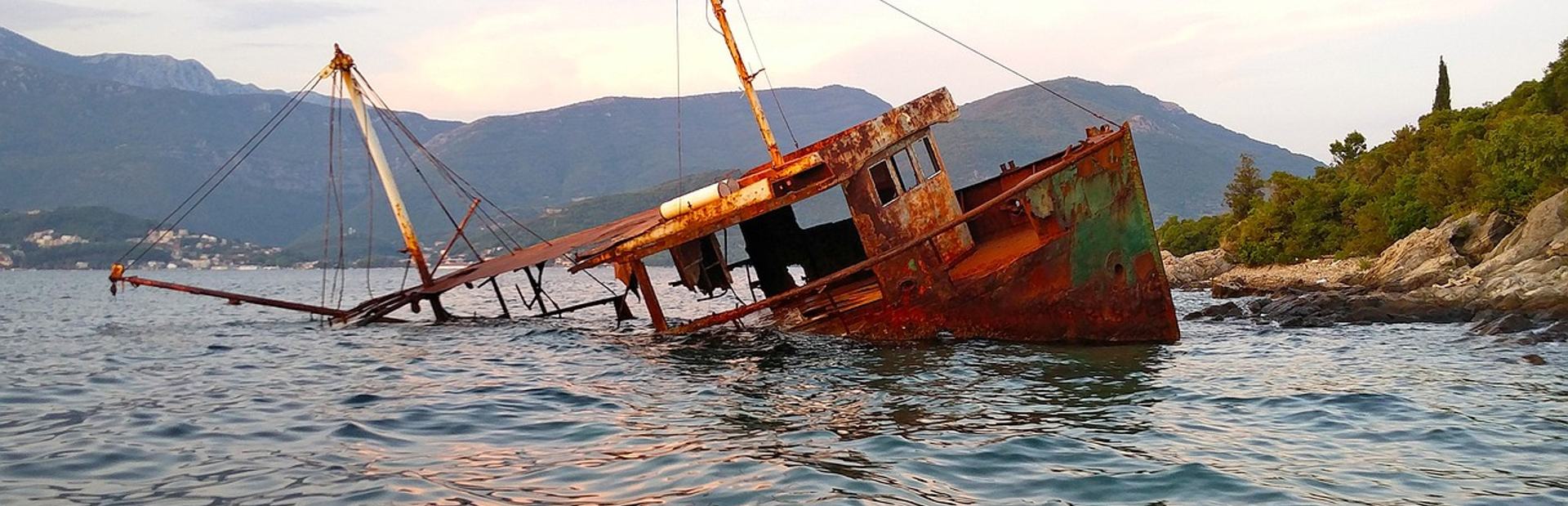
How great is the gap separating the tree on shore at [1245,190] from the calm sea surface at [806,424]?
3542 cm

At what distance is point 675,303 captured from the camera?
147ft

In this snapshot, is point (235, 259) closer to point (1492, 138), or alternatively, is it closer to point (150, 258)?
point (150, 258)

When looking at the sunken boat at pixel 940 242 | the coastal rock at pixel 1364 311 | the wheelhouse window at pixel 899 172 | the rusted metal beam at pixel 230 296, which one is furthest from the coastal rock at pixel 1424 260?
the rusted metal beam at pixel 230 296

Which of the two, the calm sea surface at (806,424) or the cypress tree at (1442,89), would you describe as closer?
the calm sea surface at (806,424)

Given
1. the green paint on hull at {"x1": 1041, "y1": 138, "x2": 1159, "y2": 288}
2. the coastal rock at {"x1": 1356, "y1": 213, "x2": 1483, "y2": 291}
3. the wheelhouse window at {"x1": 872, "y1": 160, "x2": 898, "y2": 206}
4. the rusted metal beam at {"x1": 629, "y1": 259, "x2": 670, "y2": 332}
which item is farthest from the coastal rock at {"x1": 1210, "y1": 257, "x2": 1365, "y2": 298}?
the rusted metal beam at {"x1": 629, "y1": 259, "x2": 670, "y2": 332}

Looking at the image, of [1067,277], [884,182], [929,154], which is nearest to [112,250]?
[929,154]

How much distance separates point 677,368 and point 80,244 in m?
179

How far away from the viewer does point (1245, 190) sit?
178 ft

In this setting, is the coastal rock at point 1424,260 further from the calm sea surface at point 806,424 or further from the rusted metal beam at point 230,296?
the rusted metal beam at point 230,296

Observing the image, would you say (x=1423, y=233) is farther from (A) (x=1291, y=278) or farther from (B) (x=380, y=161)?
(B) (x=380, y=161)

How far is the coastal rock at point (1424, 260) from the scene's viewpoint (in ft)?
87.8

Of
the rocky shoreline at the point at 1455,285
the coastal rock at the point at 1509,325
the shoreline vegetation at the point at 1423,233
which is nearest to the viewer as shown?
the coastal rock at the point at 1509,325

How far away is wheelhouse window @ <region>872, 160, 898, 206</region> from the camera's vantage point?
57.9 feet

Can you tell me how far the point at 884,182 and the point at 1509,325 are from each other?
10.3 meters
